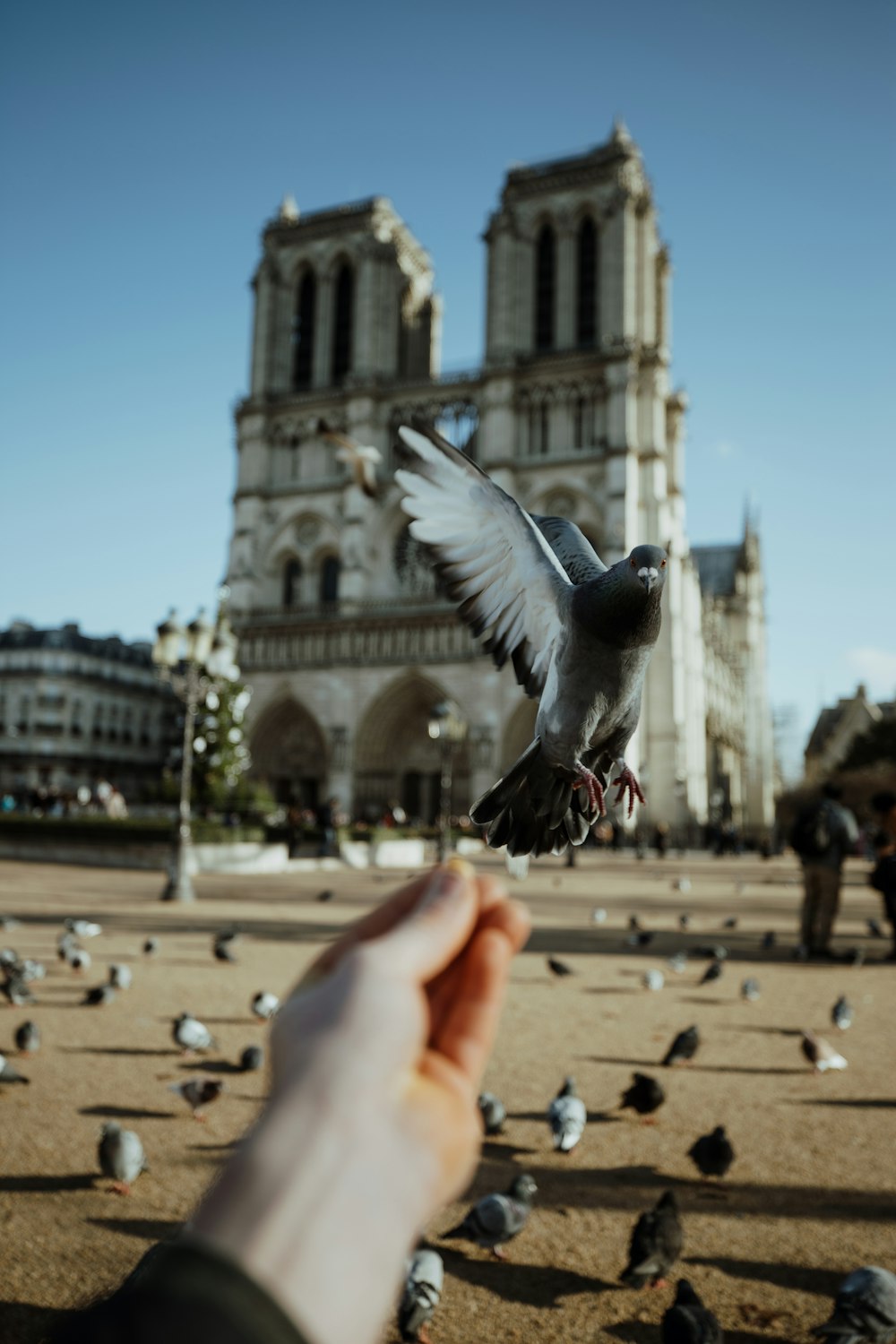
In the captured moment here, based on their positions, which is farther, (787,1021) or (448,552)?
(787,1021)

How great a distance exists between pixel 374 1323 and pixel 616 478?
3604cm

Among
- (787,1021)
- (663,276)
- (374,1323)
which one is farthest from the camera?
(663,276)

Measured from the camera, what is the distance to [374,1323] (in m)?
0.55

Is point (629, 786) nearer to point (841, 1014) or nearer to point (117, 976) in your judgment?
point (841, 1014)

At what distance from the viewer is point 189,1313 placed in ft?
1.64

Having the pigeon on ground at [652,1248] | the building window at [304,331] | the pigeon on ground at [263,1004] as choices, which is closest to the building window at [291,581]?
the building window at [304,331]

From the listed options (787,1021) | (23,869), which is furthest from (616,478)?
(787,1021)

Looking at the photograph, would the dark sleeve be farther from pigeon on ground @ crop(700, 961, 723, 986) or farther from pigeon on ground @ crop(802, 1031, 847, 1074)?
pigeon on ground @ crop(700, 961, 723, 986)

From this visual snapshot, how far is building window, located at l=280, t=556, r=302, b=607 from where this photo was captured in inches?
1694

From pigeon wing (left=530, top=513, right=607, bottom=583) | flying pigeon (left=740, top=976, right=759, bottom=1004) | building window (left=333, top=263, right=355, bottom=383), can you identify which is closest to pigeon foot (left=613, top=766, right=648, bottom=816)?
pigeon wing (left=530, top=513, right=607, bottom=583)

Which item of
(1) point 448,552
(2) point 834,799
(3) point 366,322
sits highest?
(3) point 366,322

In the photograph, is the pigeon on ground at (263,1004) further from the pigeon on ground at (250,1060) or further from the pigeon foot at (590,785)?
the pigeon foot at (590,785)

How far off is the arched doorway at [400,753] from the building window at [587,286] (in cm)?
1592

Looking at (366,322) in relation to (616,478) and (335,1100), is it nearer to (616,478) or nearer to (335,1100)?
(616,478)
